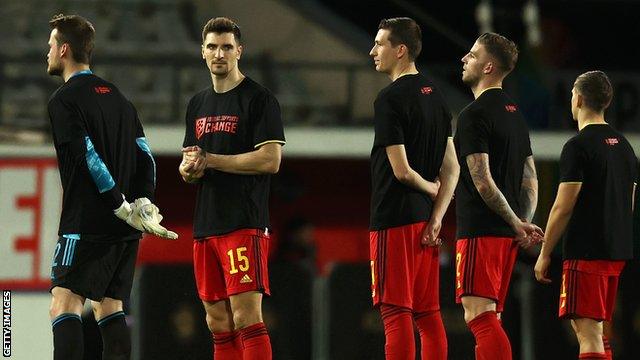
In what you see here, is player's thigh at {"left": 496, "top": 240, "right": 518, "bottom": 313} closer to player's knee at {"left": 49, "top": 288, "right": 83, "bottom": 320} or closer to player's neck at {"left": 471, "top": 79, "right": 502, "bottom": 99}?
player's neck at {"left": 471, "top": 79, "right": 502, "bottom": 99}

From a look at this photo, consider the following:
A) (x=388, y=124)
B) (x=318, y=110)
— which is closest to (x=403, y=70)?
(x=388, y=124)

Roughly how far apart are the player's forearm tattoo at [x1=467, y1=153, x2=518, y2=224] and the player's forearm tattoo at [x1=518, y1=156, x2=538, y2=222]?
0.26 meters

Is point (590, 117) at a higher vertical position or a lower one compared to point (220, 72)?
lower

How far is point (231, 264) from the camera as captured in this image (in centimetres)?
585

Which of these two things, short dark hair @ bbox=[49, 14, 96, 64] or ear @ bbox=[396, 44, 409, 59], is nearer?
short dark hair @ bbox=[49, 14, 96, 64]

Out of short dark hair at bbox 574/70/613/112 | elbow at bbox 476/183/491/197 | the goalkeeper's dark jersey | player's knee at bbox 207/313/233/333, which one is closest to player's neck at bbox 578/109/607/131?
short dark hair at bbox 574/70/613/112

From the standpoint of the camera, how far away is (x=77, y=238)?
18.8 ft

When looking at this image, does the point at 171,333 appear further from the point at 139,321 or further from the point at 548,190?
the point at 548,190

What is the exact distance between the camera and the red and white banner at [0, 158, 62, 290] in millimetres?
8023

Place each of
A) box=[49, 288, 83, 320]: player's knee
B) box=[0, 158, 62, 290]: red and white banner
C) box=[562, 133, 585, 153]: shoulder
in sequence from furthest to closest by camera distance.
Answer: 1. box=[0, 158, 62, 290]: red and white banner
2. box=[562, 133, 585, 153]: shoulder
3. box=[49, 288, 83, 320]: player's knee

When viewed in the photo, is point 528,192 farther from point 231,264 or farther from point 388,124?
point 231,264

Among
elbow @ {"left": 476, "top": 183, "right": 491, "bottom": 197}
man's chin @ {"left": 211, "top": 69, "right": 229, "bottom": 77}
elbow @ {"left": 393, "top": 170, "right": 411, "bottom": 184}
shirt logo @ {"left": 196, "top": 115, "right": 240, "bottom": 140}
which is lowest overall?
elbow @ {"left": 476, "top": 183, "right": 491, "bottom": 197}

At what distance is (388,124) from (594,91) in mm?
1161

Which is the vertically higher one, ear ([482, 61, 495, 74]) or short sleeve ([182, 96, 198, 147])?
ear ([482, 61, 495, 74])
